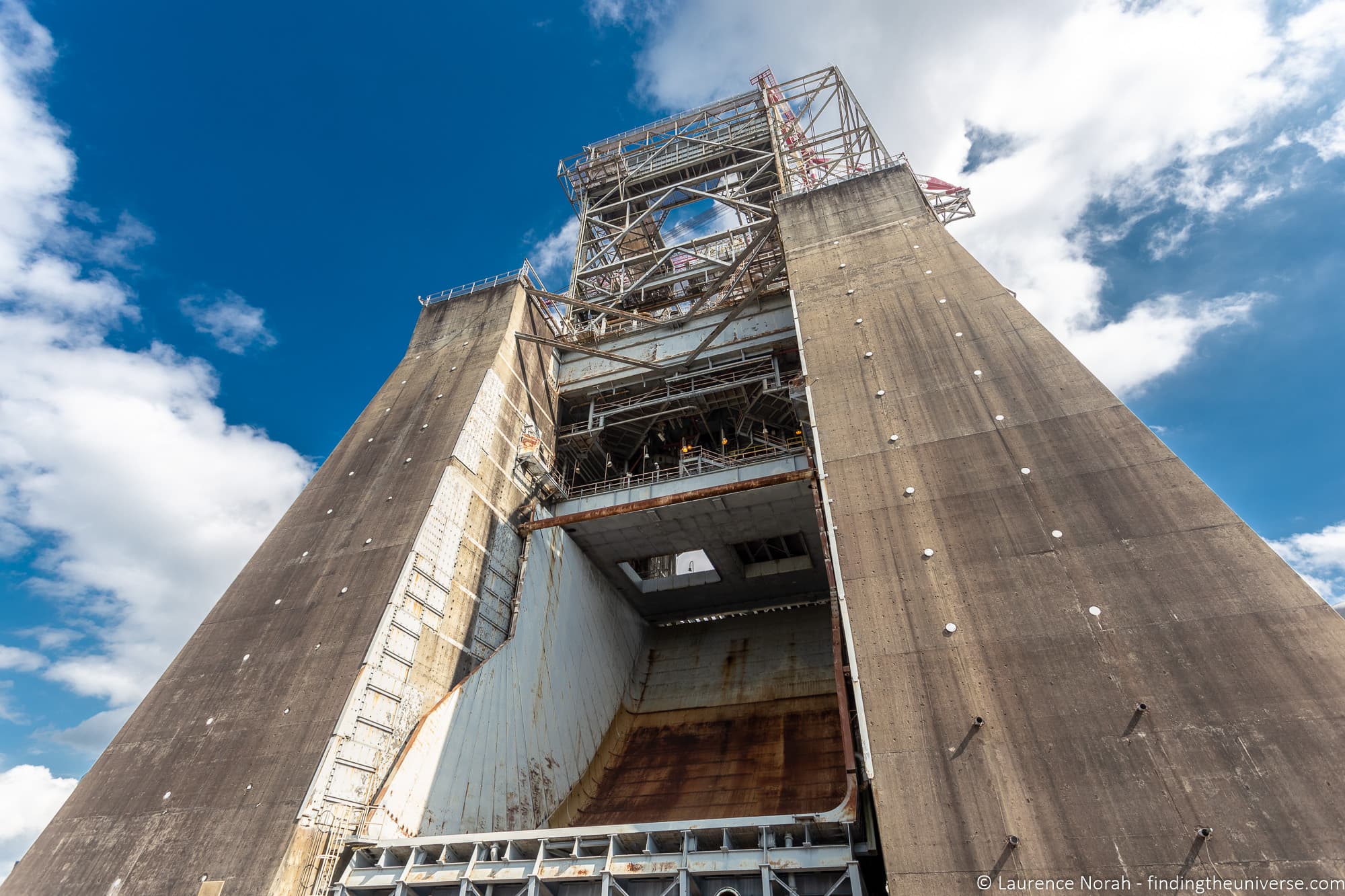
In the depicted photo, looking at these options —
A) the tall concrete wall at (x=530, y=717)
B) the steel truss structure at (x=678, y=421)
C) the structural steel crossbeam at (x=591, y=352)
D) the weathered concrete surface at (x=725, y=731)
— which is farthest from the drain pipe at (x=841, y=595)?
the tall concrete wall at (x=530, y=717)

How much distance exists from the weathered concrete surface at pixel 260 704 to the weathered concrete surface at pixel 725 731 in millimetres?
8372

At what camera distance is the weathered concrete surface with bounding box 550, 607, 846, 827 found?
19000 mm

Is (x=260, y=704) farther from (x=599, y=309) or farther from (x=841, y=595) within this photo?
(x=599, y=309)

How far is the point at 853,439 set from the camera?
1600 cm

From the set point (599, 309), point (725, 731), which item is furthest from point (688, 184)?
point (725, 731)

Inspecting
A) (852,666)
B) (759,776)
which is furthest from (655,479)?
(852,666)

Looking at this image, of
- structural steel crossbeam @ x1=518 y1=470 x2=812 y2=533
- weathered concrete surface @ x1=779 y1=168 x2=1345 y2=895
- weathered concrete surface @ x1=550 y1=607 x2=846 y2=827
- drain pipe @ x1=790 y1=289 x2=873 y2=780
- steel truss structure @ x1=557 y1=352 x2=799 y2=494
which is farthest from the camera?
steel truss structure @ x1=557 y1=352 x2=799 y2=494

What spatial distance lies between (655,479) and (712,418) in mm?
6295

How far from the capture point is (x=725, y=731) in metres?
22.7

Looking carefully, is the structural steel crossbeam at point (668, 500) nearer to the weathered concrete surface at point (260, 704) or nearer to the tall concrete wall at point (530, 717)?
the tall concrete wall at point (530, 717)

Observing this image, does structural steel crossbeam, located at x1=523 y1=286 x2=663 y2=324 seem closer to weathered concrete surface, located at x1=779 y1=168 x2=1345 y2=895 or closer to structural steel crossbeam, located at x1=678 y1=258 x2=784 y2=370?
structural steel crossbeam, located at x1=678 y1=258 x2=784 y2=370

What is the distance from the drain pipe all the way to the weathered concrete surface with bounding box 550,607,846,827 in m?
7.75

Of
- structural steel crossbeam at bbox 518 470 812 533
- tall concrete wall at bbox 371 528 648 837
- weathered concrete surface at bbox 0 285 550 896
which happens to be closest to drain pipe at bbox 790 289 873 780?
structural steel crossbeam at bbox 518 470 812 533

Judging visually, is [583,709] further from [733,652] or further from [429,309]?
[429,309]
